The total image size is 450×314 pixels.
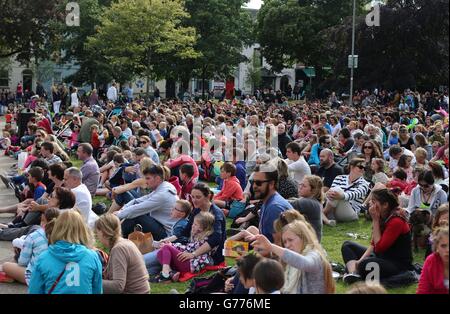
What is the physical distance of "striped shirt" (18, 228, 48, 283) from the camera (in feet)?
25.0

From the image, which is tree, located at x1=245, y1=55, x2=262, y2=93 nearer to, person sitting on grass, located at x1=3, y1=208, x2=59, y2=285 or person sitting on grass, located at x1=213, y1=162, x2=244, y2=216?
person sitting on grass, located at x1=213, y1=162, x2=244, y2=216

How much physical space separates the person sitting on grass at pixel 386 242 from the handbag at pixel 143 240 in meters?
2.54

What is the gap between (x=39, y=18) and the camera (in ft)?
143

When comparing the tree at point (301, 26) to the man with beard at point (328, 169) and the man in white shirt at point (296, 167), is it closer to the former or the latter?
the man with beard at point (328, 169)

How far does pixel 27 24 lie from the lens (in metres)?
43.0

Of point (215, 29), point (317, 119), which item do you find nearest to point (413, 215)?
point (317, 119)

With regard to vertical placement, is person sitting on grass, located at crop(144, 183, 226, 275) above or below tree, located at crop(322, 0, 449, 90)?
below

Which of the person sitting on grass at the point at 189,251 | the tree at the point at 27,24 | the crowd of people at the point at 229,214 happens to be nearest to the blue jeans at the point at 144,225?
the crowd of people at the point at 229,214

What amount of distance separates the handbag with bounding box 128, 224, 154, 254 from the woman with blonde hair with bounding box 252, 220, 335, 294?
331cm

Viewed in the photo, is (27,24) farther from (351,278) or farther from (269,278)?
(269,278)

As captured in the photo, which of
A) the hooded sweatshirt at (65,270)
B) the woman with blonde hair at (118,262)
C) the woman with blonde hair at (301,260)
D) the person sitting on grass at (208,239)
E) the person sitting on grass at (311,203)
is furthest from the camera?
the person sitting on grass at (311,203)

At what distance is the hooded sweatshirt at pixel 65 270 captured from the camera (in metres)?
5.89

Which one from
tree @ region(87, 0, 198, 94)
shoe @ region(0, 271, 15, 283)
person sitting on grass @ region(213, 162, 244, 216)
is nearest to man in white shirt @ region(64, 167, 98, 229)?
shoe @ region(0, 271, 15, 283)
